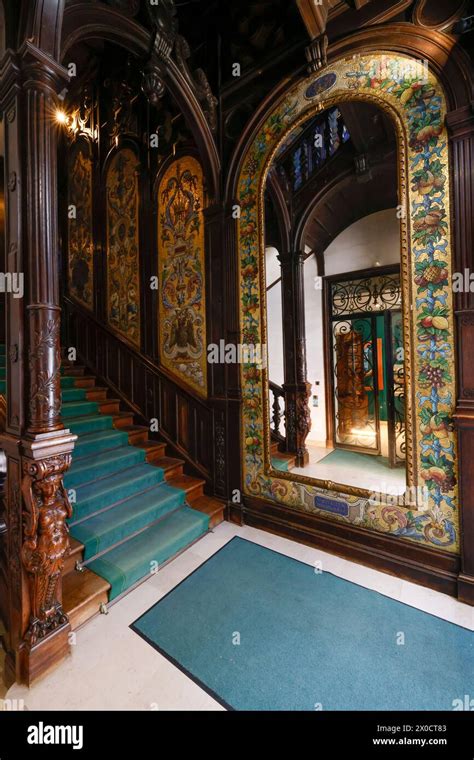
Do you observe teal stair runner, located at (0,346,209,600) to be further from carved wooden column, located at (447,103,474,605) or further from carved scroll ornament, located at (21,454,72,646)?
carved wooden column, located at (447,103,474,605)

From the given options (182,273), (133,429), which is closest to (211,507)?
(133,429)

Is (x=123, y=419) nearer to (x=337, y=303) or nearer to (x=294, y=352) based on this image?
(x=294, y=352)

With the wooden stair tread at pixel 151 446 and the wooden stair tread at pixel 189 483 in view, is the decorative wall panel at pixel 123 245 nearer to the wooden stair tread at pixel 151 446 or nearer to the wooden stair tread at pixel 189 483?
the wooden stair tread at pixel 151 446

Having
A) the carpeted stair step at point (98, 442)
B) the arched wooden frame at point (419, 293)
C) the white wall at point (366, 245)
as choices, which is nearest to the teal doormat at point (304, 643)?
the arched wooden frame at point (419, 293)

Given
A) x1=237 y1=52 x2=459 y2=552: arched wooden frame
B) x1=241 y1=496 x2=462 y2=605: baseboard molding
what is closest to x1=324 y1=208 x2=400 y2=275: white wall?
x1=237 y1=52 x2=459 y2=552: arched wooden frame

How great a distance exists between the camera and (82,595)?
6.32ft

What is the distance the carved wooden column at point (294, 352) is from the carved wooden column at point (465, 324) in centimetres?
132

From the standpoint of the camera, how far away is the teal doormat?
146cm

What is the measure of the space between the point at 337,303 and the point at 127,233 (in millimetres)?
2975

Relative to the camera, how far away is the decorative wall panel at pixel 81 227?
4.57 m

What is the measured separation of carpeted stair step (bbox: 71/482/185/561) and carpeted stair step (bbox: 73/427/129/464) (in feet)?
2.28

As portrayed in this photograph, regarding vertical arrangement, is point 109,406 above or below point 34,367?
below

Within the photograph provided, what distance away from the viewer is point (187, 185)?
135 inches
